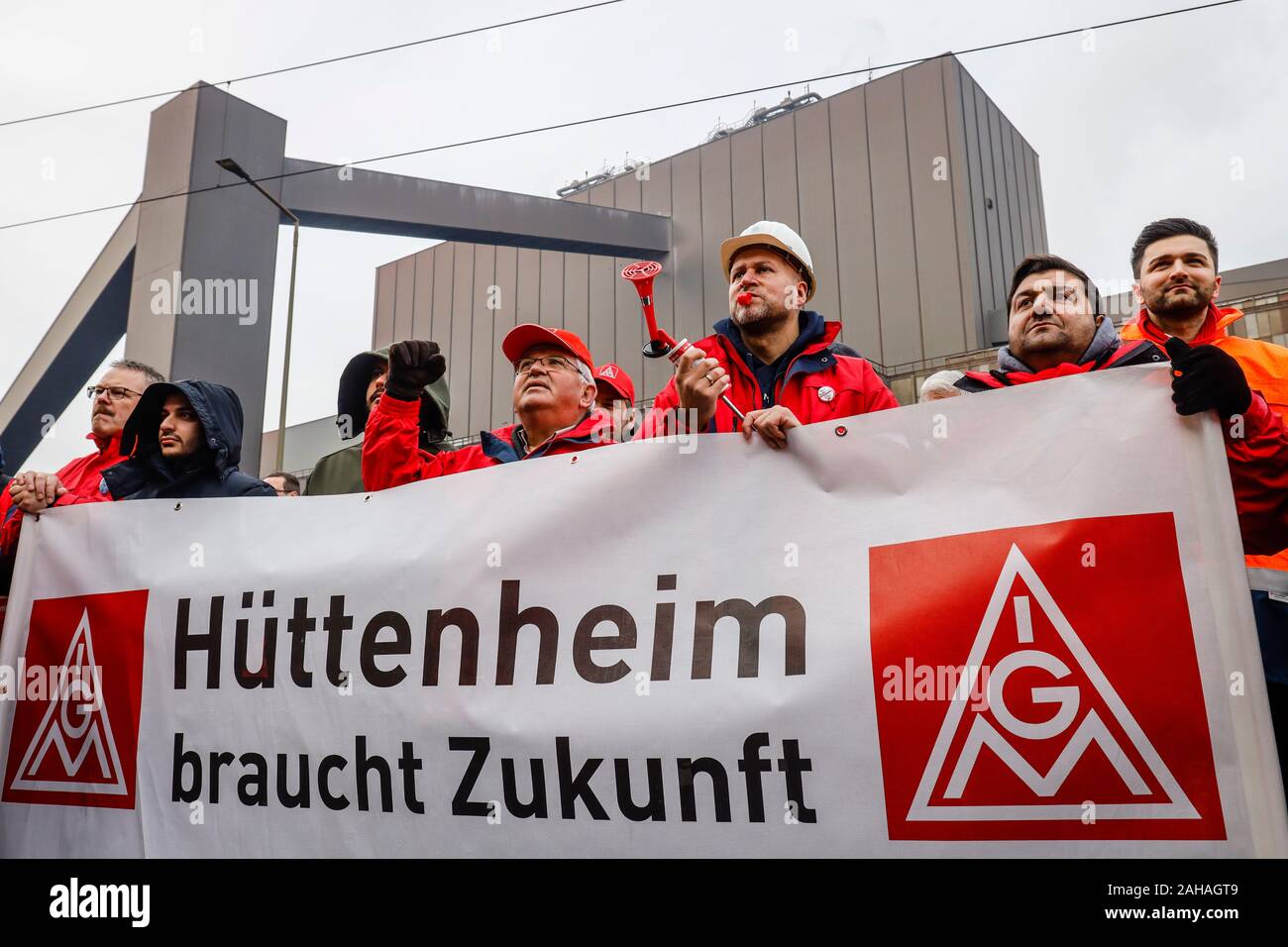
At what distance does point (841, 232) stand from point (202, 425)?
13574 mm

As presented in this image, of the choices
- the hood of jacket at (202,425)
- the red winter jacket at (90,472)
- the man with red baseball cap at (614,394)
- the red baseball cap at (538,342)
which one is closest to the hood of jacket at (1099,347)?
the red baseball cap at (538,342)

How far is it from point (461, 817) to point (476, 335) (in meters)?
18.3

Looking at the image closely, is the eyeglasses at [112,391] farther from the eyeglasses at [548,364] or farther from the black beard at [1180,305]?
the black beard at [1180,305]

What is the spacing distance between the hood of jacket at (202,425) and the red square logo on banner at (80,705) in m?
0.62

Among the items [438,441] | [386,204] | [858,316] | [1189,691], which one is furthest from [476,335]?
[1189,691]

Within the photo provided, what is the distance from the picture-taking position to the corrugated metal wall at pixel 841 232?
14.3 meters

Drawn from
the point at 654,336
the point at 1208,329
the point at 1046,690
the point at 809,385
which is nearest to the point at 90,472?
the point at 654,336

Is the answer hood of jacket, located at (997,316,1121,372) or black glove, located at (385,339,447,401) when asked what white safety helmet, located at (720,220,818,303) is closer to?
hood of jacket, located at (997,316,1121,372)

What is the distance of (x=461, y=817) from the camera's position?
7.14 ft

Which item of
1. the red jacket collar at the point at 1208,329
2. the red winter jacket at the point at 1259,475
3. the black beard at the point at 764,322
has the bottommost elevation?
the red winter jacket at the point at 1259,475

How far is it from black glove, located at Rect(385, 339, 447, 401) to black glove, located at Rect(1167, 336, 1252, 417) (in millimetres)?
2074
